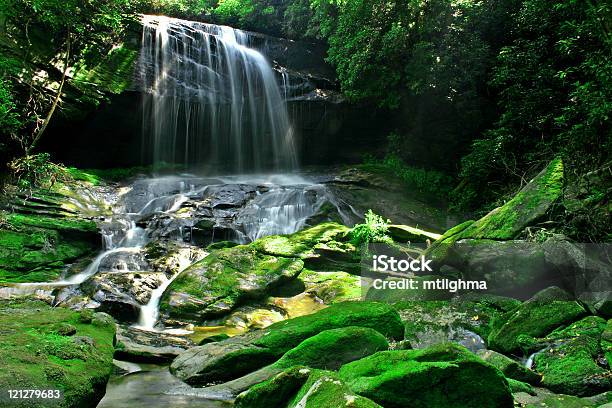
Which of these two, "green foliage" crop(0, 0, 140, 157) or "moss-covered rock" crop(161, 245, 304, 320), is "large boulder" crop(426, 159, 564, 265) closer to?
"moss-covered rock" crop(161, 245, 304, 320)

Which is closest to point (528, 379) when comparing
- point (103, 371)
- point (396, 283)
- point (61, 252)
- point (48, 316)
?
point (396, 283)

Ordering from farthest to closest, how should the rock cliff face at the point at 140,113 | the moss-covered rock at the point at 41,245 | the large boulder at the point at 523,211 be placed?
the rock cliff face at the point at 140,113 < the moss-covered rock at the point at 41,245 < the large boulder at the point at 523,211

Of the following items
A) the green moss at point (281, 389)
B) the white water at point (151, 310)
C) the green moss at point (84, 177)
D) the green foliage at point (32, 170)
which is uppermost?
the green foliage at point (32, 170)

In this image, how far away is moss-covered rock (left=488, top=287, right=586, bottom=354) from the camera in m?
5.76

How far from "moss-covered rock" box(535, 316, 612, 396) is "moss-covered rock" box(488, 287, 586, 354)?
0.53 ft

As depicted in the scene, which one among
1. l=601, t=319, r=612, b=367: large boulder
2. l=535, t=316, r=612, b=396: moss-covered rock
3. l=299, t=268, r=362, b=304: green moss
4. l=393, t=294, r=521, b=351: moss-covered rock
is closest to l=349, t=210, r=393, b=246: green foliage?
l=299, t=268, r=362, b=304: green moss

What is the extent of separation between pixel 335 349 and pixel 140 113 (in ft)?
47.6

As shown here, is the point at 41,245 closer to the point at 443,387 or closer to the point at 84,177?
the point at 84,177

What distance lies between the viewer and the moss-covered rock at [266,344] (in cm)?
553

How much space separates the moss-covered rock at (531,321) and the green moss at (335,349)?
5.41 feet

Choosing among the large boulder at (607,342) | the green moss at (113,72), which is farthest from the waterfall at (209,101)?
the large boulder at (607,342)

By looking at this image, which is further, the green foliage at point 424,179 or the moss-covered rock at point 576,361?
the green foliage at point 424,179

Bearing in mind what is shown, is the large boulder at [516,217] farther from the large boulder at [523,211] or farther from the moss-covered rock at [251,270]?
the moss-covered rock at [251,270]

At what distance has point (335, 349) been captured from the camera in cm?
511
